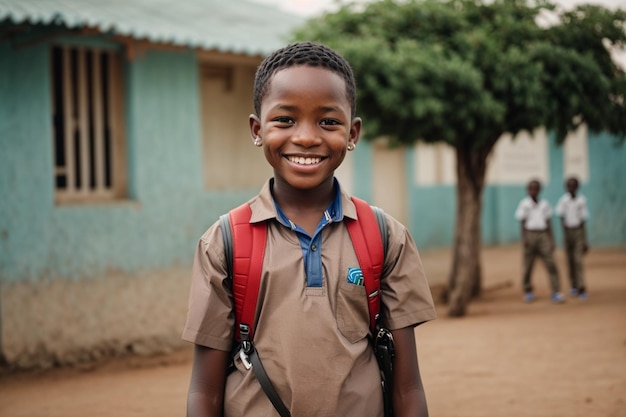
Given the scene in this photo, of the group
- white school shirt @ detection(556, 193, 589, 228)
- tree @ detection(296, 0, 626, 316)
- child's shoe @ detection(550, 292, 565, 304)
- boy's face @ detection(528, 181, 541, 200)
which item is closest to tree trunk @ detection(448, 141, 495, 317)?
tree @ detection(296, 0, 626, 316)

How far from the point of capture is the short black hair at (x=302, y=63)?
74.5 inches

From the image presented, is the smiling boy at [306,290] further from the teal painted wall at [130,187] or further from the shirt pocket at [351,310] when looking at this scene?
the teal painted wall at [130,187]

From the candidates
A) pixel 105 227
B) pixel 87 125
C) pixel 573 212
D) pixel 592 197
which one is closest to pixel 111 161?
pixel 87 125

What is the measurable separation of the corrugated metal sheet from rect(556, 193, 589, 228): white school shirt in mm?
4236

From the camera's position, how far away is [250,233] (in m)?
1.85

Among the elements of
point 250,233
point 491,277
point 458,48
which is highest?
point 458,48

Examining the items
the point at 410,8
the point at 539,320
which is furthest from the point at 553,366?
the point at 410,8

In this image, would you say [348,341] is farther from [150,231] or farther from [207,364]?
[150,231]

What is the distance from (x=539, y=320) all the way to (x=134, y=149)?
4596 mm

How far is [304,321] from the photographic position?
5.77 ft

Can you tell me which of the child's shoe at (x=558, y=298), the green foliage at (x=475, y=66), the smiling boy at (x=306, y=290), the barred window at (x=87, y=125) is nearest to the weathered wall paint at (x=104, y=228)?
the barred window at (x=87, y=125)

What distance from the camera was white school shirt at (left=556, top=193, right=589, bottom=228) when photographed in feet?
31.2

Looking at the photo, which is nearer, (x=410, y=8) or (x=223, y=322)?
(x=223, y=322)

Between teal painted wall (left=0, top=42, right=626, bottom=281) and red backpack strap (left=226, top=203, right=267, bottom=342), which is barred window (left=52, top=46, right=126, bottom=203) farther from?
red backpack strap (left=226, top=203, right=267, bottom=342)
